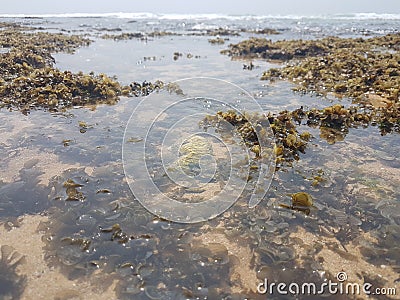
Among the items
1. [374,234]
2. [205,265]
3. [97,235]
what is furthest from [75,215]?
[374,234]

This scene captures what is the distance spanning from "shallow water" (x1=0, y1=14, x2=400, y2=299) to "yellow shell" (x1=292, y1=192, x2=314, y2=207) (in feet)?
0.31

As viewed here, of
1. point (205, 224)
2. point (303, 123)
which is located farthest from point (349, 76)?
point (205, 224)

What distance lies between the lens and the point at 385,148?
457cm

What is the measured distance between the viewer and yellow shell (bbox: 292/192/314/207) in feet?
10.7

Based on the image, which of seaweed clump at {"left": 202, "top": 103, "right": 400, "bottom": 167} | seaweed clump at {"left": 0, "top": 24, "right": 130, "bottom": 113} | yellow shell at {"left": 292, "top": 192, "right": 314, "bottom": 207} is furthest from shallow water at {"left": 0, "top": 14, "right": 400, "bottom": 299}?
seaweed clump at {"left": 0, "top": 24, "right": 130, "bottom": 113}

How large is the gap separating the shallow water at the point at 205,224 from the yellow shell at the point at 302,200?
0.09 meters

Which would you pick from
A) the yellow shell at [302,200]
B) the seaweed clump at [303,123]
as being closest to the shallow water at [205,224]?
the yellow shell at [302,200]

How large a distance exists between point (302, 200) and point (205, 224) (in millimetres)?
1047

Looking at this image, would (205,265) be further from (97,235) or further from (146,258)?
(97,235)

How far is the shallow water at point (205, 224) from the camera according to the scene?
247 centimetres

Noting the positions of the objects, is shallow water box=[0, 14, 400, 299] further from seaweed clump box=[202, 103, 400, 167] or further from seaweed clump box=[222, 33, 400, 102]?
seaweed clump box=[222, 33, 400, 102]

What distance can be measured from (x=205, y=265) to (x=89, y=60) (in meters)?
11.7

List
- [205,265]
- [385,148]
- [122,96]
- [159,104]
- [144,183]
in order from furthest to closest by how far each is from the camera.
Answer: [122,96] < [159,104] < [385,148] < [144,183] < [205,265]

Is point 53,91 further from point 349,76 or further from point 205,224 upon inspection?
point 349,76
